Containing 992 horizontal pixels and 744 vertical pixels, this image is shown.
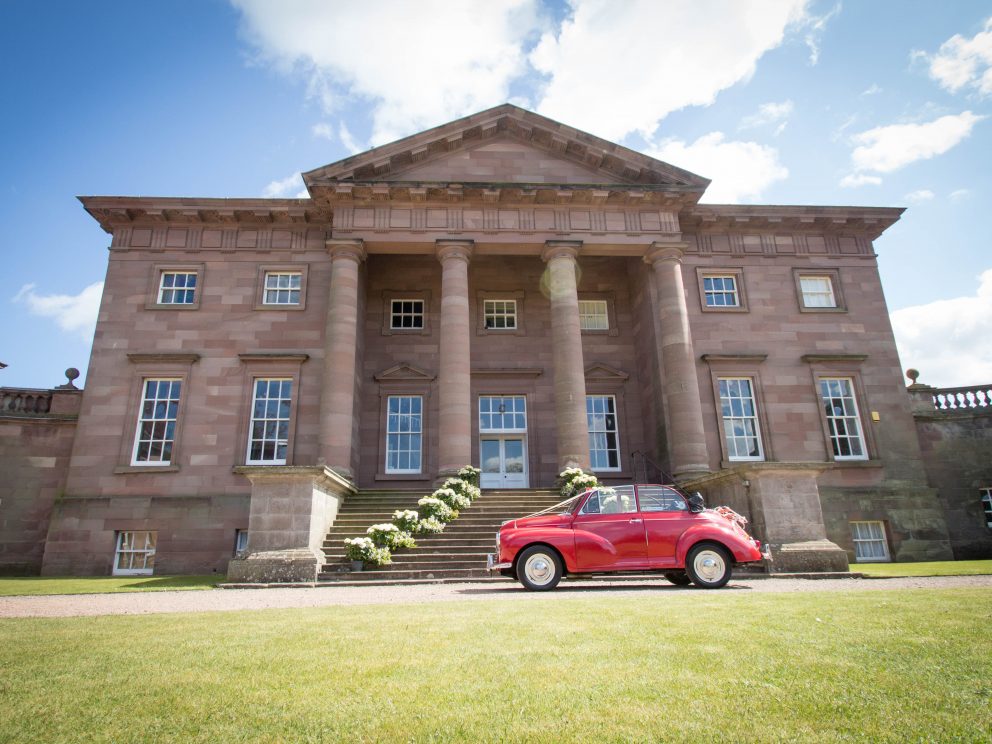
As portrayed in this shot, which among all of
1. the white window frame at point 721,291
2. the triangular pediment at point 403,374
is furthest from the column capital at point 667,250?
the triangular pediment at point 403,374

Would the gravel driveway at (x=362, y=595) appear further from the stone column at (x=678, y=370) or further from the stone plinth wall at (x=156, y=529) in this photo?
the stone column at (x=678, y=370)

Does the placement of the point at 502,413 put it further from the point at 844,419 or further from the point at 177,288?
the point at 177,288

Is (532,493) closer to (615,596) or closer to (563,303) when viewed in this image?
(563,303)

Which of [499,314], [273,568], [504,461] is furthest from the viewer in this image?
[499,314]

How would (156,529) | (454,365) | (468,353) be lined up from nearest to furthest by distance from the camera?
(156,529), (454,365), (468,353)

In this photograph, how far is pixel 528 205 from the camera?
867 inches

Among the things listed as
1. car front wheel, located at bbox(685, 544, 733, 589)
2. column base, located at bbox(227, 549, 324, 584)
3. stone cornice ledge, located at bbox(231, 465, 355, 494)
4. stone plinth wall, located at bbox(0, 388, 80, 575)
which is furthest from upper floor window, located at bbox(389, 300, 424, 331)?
car front wheel, located at bbox(685, 544, 733, 589)

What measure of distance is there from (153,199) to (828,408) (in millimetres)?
25585

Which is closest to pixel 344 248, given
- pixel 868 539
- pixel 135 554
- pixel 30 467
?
pixel 135 554

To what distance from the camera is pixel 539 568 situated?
431 inches

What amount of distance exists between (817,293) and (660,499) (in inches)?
648

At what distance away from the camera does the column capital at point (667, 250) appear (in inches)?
863

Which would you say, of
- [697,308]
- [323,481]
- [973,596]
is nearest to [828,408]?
[697,308]

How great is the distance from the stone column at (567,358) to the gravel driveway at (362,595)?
679cm
